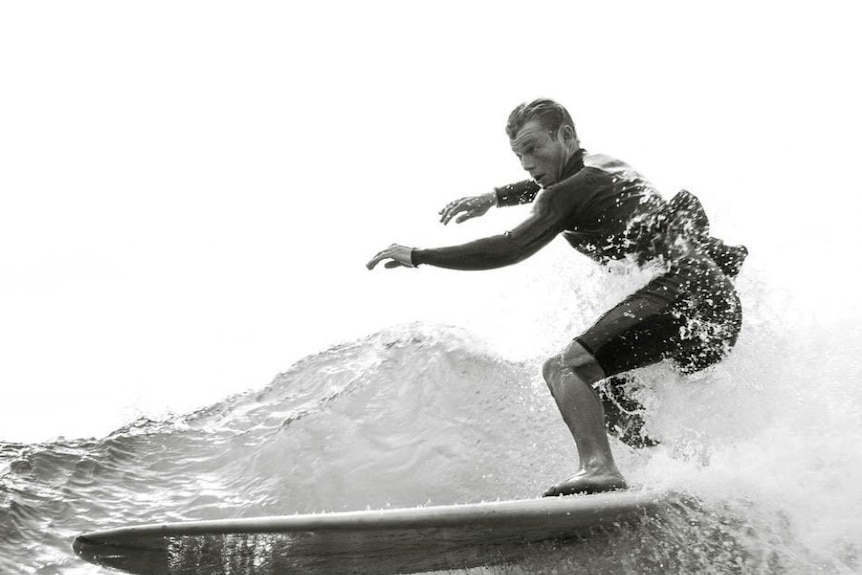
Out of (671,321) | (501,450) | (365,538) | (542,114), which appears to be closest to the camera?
(365,538)

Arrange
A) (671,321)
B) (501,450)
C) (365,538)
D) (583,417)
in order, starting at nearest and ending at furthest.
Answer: (365,538) → (583,417) → (671,321) → (501,450)

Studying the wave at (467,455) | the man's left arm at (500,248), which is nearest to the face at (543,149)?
the man's left arm at (500,248)

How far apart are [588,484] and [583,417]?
310mm

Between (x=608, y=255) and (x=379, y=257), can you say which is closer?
(x=379, y=257)

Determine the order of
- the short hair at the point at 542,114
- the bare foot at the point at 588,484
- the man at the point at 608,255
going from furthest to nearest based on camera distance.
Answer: the short hair at the point at 542,114
the man at the point at 608,255
the bare foot at the point at 588,484

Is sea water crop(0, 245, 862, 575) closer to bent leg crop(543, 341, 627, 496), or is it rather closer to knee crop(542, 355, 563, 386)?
bent leg crop(543, 341, 627, 496)

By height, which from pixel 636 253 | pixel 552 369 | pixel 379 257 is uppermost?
pixel 379 257

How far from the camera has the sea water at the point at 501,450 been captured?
3611 mm

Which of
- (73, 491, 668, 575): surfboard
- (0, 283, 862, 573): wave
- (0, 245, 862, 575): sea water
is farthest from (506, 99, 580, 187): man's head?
(73, 491, 668, 575): surfboard

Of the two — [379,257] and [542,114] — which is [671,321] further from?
[379,257]

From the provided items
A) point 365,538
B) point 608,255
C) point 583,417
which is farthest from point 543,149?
point 365,538

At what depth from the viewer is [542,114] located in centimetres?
411

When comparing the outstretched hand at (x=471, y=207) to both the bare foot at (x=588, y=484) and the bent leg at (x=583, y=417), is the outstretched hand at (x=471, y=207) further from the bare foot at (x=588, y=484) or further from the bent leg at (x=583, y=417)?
the bare foot at (x=588, y=484)

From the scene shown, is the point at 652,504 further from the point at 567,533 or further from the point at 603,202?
the point at 603,202
